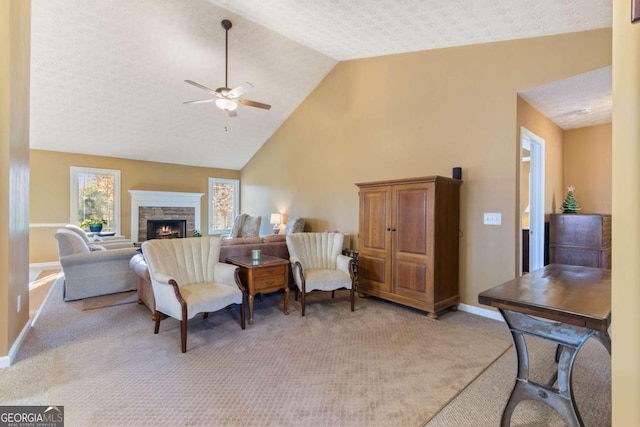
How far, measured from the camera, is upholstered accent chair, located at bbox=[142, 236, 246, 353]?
2616 mm

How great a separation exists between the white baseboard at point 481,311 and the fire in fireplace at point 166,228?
20.4 feet

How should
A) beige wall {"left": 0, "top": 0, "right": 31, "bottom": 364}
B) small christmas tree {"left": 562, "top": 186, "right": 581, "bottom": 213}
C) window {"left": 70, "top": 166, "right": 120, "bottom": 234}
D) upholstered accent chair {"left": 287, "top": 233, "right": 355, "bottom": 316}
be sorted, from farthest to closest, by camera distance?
→ window {"left": 70, "top": 166, "right": 120, "bottom": 234}, small christmas tree {"left": 562, "top": 186, "right": 581, "bottom": 213}, upholstered accent chair {"left": 287, "top": 233, "right": 355, "bottom": 316}, beige wall {"left": 0, "top": 0, "right": 31, "bottom": 364}

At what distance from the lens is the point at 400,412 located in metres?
1.81

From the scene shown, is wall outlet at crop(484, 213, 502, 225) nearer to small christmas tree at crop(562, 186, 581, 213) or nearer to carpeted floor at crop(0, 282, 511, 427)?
carpeted floor at crop(0, 282, 511, 427)

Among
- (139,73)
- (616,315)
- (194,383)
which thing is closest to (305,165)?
(139,73)

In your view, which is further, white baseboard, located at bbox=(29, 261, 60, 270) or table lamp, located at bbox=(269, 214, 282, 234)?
table lamp, located at bbox=(269, 214, 282, 234)

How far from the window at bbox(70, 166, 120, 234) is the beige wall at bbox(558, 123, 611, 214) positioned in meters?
8.73

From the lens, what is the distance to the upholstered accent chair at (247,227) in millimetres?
6988

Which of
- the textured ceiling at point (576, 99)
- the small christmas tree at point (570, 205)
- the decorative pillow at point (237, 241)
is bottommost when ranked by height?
the decorative pillow at point (237, 241)

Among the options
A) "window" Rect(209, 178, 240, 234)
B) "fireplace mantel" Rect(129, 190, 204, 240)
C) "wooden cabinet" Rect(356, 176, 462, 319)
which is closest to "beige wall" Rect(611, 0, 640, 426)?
"wooden cabinet" Rect(356, 176, 462, 319)

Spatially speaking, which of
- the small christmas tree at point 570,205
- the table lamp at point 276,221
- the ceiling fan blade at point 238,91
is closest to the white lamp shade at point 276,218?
the table lamp at point 276,221

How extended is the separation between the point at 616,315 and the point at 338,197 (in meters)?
4.57

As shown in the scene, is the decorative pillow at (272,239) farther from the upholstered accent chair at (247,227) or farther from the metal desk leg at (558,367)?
the metal desk leg at (558,367)

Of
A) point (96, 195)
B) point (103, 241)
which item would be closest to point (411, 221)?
point (103, 241)
